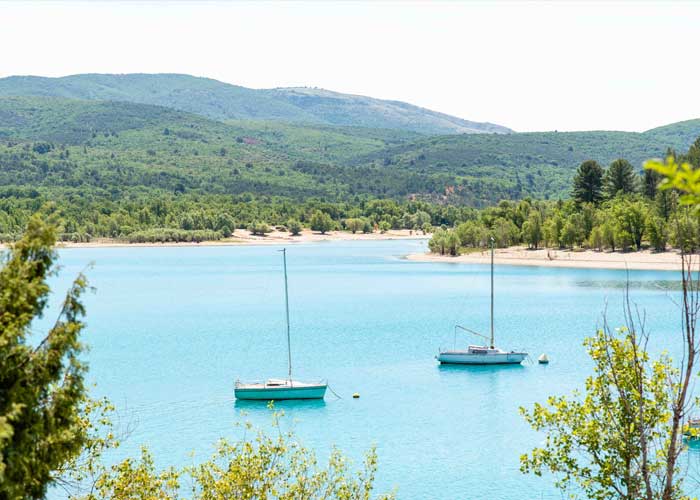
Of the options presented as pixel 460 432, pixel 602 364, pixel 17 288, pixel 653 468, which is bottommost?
pixel 460 432

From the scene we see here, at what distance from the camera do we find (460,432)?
123 ft

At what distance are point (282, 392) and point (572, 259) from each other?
90747 mm

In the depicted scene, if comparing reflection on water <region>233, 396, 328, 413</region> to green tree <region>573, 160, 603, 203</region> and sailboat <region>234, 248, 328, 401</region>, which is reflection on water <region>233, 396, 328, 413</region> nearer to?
sailboat <region>234, 248, 328, 401</region>

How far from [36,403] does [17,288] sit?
1.47 metres

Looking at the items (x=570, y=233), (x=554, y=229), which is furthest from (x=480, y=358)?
(x=554, y=229)

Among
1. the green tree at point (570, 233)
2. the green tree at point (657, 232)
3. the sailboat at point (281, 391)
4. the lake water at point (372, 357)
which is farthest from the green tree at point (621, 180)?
the sailboat at point (281, 391)

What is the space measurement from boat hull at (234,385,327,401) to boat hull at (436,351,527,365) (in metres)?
11.6

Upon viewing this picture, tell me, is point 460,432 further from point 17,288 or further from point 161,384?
point 17,288

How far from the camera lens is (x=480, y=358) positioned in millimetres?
52406

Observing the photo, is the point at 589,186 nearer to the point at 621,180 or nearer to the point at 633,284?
the point at 621,180

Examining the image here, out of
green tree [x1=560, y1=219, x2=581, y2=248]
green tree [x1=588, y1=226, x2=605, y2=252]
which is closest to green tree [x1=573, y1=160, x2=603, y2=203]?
green tree [x1=560, y1=219, x2=581, y2=248]

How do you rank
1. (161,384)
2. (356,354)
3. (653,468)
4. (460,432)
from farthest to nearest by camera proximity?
(356,354), (161,384), (460,432), (653,468)

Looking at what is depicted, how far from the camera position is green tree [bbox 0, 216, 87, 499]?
32.6ft

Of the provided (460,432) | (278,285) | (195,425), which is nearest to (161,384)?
(195,425)
